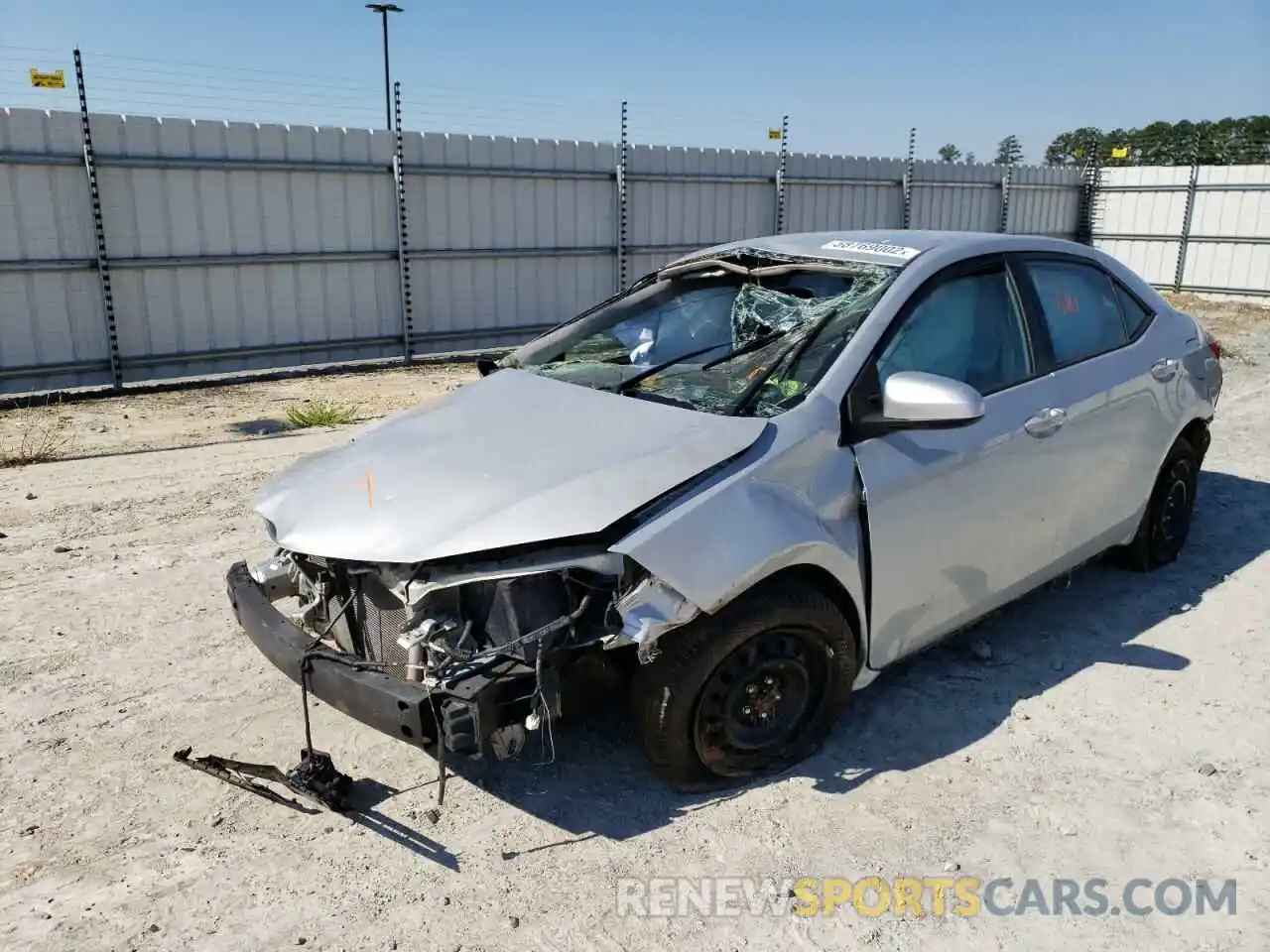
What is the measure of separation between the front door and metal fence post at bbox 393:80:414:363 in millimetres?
9418

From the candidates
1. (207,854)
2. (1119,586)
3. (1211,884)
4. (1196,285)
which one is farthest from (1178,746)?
(1196,285)

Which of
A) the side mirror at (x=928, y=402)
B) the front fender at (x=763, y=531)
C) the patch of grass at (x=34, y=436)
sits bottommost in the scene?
the patch of grass at (x=34, y=436)

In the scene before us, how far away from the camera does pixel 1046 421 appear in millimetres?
3805

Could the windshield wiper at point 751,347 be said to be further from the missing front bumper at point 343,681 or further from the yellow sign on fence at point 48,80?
the yellow sign on fence at point 48,80

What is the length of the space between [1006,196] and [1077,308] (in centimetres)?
1723

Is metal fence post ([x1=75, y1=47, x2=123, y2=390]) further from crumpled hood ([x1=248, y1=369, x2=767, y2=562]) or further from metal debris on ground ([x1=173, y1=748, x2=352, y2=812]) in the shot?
metal debris on ground ([x1=173, y1=748, x2=352, y2=812])

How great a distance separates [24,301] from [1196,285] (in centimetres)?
2045

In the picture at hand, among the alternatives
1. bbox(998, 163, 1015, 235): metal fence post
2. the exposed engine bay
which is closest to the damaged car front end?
the exposed engine bay

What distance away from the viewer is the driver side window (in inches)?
137

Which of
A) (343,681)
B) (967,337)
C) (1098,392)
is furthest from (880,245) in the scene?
(343,681)

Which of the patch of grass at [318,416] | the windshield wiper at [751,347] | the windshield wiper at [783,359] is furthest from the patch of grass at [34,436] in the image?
the windshield wiper at [783,359]

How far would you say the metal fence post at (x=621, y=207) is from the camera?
13594 millimetres

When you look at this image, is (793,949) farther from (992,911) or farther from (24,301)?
(24,301)

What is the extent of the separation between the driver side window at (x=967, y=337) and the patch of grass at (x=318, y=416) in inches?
241
